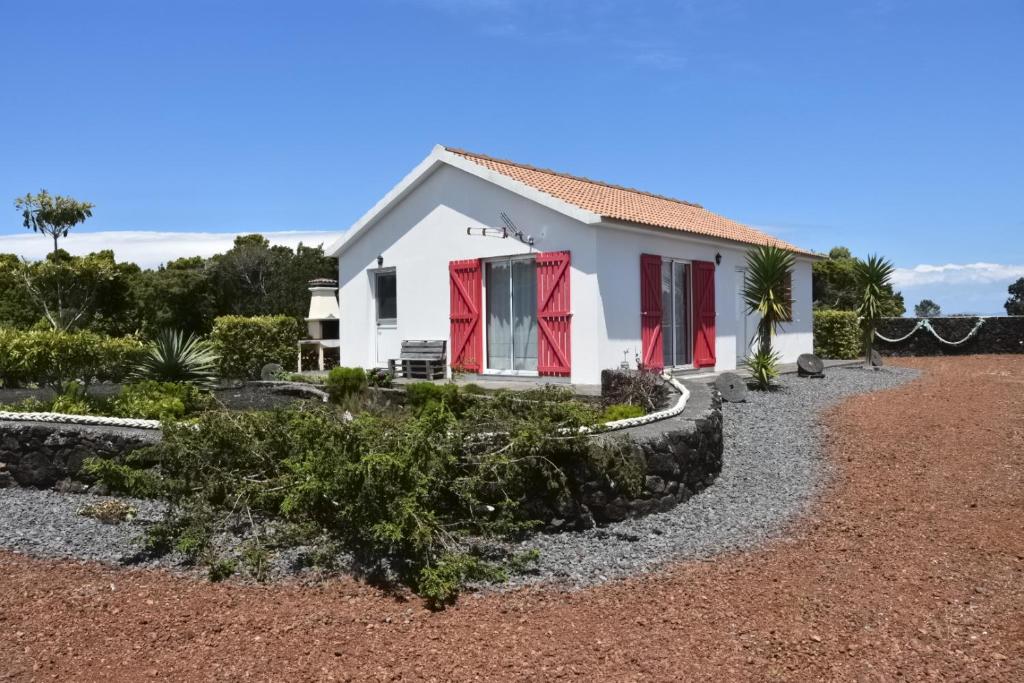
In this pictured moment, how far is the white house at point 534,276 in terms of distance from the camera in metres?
12.3

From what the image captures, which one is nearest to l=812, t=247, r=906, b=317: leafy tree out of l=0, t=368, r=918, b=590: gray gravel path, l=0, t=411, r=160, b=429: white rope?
l=0, t=368, r=918, b=590: gray gravel path

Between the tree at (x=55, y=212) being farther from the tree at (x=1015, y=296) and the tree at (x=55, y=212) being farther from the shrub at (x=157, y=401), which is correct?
the tree at (x=1015, y=296)

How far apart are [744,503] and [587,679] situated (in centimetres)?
342

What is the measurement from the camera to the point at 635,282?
12.8 metres

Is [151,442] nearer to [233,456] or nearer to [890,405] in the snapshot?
[233,456]

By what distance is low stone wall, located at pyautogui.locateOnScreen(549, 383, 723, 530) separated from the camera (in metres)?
5.88

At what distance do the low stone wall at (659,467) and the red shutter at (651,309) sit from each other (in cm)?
539

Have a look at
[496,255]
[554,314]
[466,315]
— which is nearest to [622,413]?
[554,314]

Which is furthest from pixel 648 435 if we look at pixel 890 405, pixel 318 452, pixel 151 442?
pixel 890 405

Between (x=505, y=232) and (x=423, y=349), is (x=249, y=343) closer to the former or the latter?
(x=423, y=349)

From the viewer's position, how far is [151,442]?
637 centimetres

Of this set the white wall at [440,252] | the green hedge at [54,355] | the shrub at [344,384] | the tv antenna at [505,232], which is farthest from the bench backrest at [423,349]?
the green hedge at [54,355]

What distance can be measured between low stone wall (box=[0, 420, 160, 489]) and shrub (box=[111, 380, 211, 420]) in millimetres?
969

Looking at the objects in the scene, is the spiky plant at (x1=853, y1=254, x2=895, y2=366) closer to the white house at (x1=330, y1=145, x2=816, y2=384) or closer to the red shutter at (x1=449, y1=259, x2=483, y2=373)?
the white house at (x1=330, y1=145, x2=816, y2=384)
